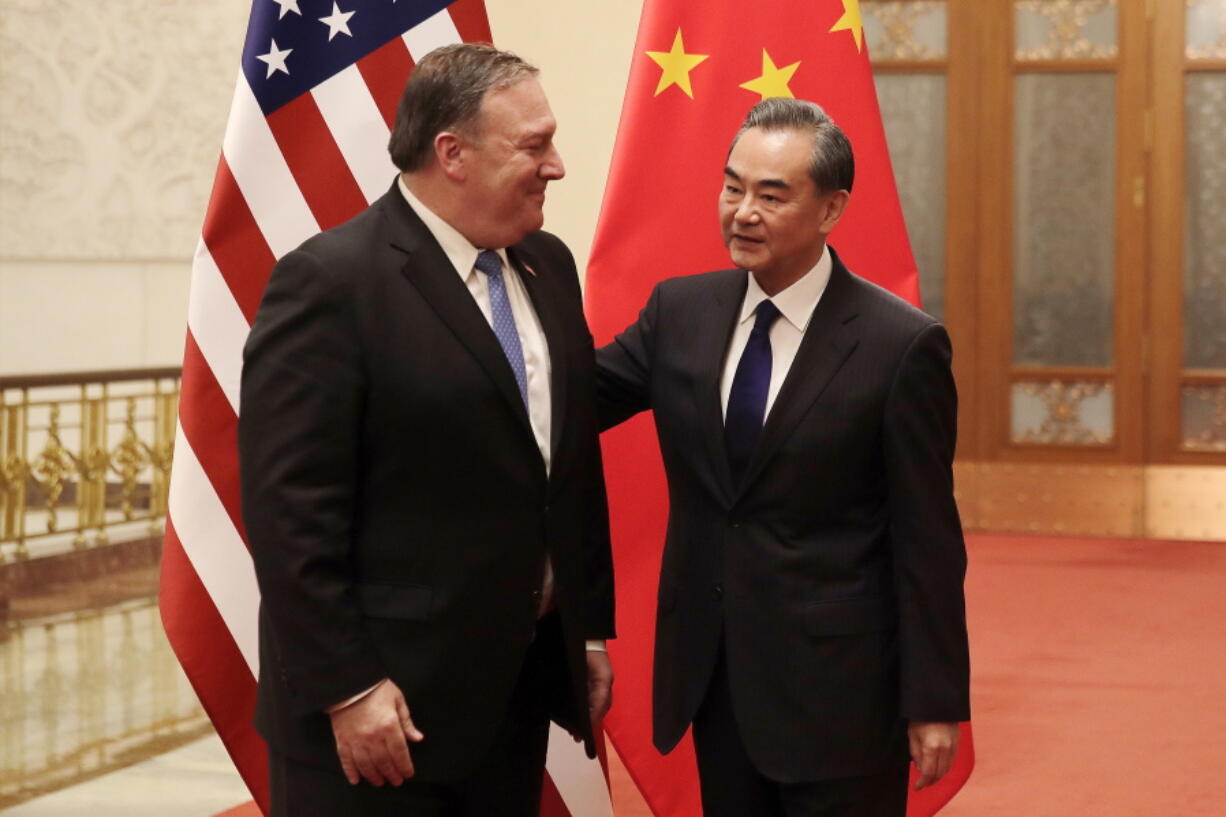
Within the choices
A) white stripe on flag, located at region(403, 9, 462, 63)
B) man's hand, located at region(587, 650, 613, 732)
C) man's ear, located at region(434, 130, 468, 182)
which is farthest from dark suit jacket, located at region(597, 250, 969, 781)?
white stripe on flag, located at region(403, 9, 462, 63)

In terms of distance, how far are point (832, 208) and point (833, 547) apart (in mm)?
512

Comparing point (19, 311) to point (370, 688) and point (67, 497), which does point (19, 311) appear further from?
point (370, 688)

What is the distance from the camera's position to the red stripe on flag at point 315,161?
9.69 feet

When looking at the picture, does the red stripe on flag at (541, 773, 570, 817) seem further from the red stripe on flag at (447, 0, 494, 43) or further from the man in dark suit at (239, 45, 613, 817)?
the red stripe on flag at (447, 0, 494, 43)

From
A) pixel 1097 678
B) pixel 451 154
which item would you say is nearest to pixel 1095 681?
pixel 1097 678

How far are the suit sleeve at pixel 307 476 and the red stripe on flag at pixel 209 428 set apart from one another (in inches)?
34.9

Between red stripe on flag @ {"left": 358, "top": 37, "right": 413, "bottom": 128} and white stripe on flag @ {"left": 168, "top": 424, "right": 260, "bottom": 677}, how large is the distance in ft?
2.41

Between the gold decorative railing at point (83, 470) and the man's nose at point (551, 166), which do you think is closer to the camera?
the man's nose at point (551, 166)

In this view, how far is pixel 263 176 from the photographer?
9.63 ft

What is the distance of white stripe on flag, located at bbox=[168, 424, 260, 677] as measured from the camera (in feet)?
9.53

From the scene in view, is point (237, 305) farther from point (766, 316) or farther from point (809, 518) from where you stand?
point (809, 518)

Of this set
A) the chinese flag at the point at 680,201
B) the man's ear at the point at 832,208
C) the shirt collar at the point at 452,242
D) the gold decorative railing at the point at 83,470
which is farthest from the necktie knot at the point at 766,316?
the gold decorative railing at the point at 83,470

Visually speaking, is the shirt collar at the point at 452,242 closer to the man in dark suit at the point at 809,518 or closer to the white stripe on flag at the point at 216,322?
the man in dark suit at the point at 809,518

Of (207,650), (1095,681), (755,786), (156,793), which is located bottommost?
(156,793)
